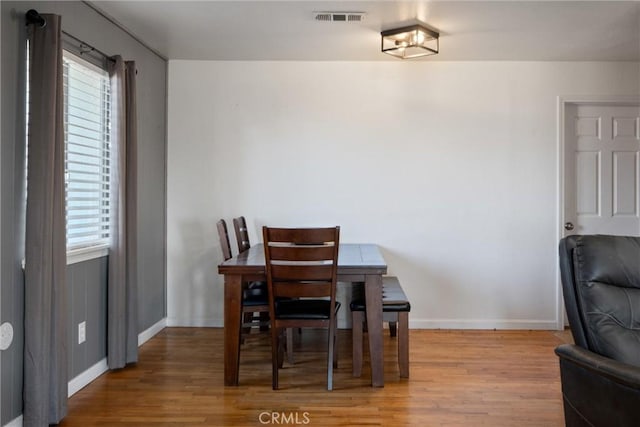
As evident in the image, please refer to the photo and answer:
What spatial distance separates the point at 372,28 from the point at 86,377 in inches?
116

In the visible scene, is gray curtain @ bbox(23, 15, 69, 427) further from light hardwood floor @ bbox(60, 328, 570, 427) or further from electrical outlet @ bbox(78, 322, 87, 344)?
electrical outlet @ bbox(78, 322, 87, 344)

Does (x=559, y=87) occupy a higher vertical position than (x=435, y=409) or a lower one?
higher

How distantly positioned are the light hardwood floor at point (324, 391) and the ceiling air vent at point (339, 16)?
7.64 ft

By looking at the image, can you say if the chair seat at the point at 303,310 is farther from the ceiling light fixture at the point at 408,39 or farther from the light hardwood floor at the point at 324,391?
the ceiling light fixture at the point at 408,39

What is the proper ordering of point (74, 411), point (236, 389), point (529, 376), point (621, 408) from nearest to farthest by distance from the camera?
point (621, 408)
point (74, 411)
point (236, 389)
point (529, 376)

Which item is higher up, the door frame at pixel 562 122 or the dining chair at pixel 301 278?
the door frame at pixel 562 122

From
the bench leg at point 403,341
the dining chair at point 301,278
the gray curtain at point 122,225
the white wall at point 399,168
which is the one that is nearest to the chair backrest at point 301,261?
the dining chair at point 301,278

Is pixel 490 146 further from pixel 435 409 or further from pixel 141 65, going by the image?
pixel 141 65

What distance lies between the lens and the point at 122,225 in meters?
2.93

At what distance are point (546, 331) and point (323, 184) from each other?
2318 millimetres

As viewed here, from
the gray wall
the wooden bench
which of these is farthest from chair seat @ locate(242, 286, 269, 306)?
the gray wall

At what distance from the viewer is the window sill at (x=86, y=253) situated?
8.44 ft

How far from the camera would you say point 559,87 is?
390 centimetres

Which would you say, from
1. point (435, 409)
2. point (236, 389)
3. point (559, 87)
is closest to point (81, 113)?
point (236, 389)
